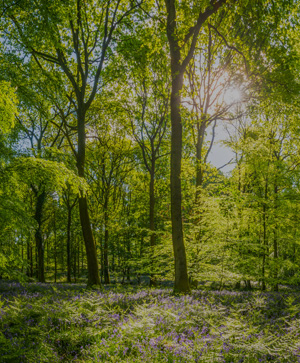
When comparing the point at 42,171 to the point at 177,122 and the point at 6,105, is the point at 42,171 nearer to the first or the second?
the point at 6,105

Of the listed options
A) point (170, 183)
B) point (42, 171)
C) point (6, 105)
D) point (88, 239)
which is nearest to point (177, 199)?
point (170, 183)

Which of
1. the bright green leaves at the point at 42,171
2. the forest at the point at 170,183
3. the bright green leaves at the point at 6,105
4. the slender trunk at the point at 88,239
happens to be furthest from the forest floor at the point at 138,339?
the slender trunk at the point at 88,239

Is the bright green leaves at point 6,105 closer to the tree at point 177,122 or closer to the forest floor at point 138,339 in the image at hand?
the forest floor at point 138,339

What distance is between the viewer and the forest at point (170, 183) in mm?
3625

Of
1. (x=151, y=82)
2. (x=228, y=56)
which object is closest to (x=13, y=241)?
(x=151, y=82)

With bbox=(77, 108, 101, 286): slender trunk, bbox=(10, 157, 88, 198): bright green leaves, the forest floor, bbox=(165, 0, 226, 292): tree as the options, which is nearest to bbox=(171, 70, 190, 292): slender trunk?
bbox=(165, 0, 226, 292): tree

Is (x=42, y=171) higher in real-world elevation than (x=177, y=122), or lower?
lower

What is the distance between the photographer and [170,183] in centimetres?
932

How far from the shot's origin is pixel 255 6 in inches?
291

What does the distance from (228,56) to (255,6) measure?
19.3 feet

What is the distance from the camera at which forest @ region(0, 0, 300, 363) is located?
362 cm

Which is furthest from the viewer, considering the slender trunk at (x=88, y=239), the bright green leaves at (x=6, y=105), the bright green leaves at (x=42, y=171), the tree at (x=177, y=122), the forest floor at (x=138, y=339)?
the slender trunk at (x=88, y=239)

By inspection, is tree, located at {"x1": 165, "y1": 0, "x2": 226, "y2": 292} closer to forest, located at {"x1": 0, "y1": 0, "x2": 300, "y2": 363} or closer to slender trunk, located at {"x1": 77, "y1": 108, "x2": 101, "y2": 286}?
forest, located at {"x1": 0, "y1": 0, "x2": 300, "y2": 363}

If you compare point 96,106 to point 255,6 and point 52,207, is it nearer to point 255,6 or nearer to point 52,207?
point 255,6
